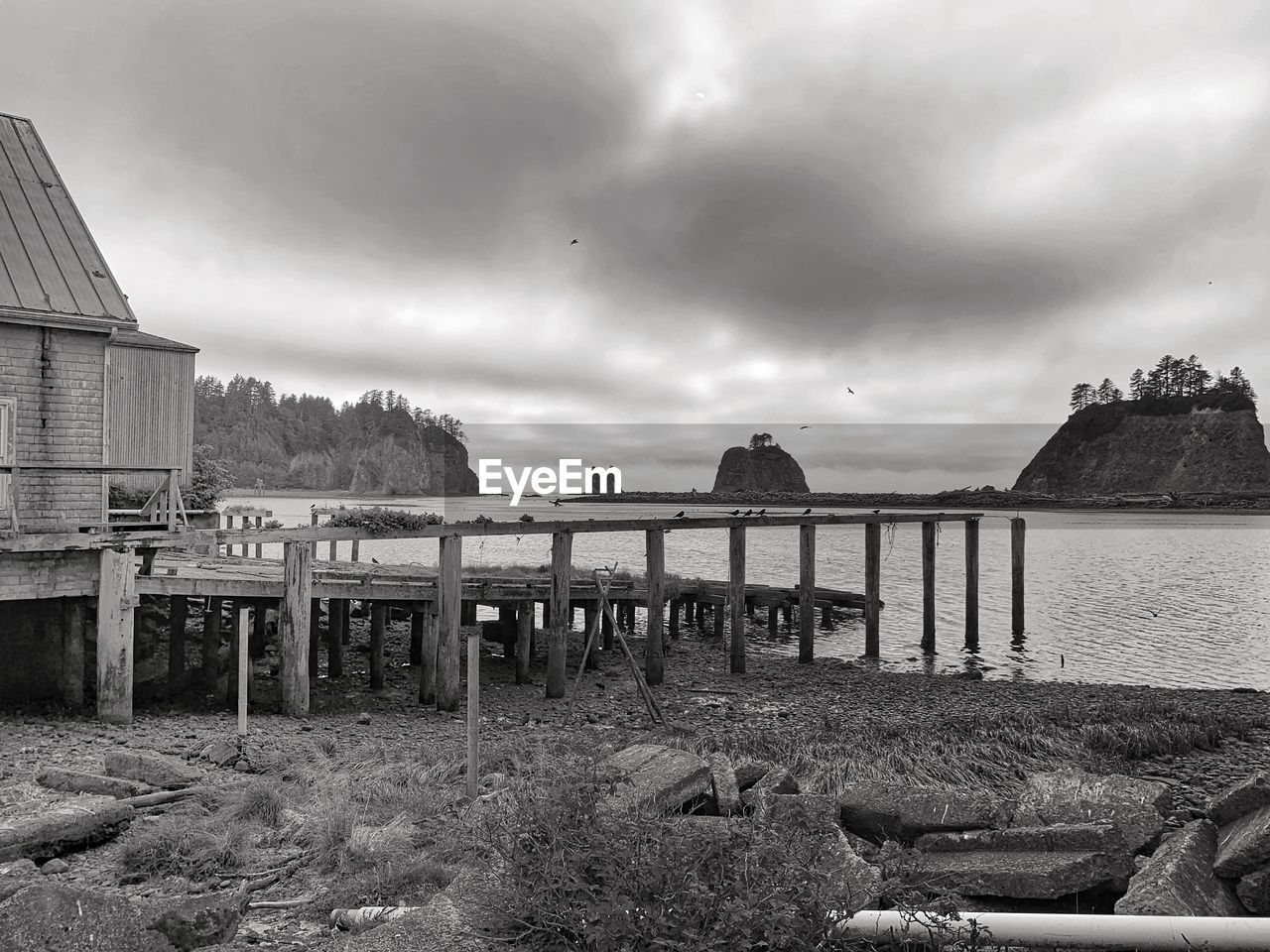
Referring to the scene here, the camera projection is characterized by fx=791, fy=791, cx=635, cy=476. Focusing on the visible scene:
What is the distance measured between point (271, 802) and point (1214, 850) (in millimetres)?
7301

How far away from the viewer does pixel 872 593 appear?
2228 centimetres

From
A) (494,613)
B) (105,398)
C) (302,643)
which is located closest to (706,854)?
(302,643)

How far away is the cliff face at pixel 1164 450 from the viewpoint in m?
120

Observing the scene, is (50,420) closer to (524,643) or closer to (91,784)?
(91,784)

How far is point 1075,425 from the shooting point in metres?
134

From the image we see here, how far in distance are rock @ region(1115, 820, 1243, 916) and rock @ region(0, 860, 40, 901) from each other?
687 centimetres

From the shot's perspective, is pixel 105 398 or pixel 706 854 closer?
pixel 706 854

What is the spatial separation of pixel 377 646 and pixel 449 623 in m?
2.87

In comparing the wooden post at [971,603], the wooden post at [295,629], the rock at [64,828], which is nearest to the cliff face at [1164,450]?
the wooden post at [971,603]

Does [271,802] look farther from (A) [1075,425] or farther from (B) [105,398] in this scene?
(A) [1075,425]

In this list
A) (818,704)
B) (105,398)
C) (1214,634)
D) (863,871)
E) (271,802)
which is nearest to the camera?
(863,871)

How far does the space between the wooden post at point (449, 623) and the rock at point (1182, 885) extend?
1170 cm

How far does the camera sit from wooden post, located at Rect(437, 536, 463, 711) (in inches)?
571

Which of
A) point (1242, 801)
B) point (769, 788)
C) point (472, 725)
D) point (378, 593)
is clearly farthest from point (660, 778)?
point (378, 593)
